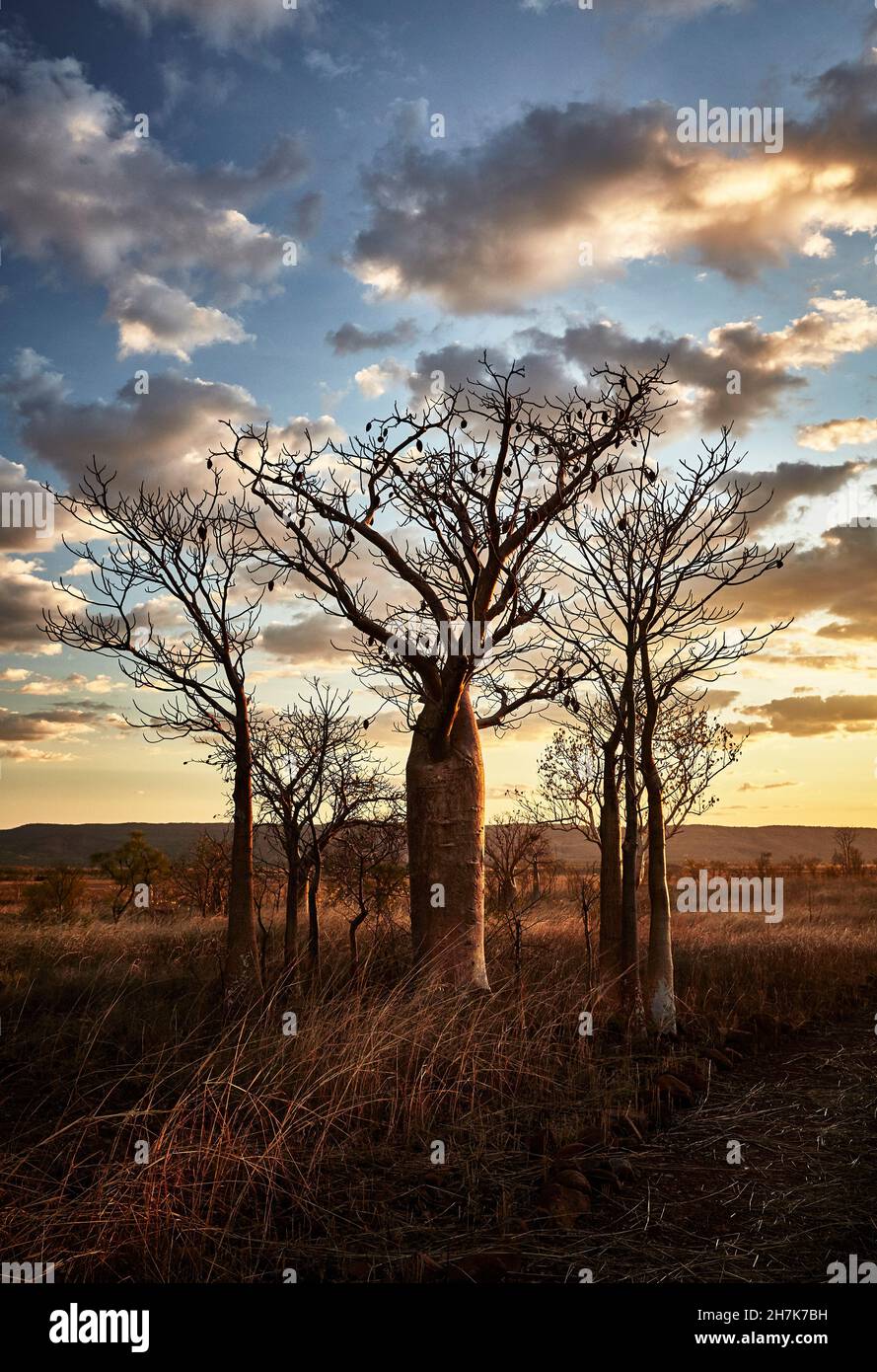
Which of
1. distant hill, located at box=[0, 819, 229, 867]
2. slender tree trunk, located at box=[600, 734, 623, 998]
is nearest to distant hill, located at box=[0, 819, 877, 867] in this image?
distant hill, located at box=[0, 819, 229, 867]

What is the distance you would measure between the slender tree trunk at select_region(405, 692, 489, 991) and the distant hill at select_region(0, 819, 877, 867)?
79394 mm

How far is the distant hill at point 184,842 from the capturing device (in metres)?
105

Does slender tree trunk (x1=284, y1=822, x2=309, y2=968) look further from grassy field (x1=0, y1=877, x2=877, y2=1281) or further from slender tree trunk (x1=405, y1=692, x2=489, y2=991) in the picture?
slender tree trunk (x1=405, y1=692, x2=489, y2=991)

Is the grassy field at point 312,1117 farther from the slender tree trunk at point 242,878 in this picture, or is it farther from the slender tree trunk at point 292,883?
the slender tree trunk at point 292,883

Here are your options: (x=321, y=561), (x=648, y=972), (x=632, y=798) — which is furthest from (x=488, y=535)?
(x=648, y=972)

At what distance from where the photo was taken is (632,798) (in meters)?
8.85

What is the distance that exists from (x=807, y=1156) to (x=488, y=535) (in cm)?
580

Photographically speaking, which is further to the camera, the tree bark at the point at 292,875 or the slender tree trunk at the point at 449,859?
the tree bark at the point at 292,875

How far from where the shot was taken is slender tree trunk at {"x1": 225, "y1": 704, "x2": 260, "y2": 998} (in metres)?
9.66

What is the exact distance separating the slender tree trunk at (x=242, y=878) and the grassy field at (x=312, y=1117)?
19.6 inches

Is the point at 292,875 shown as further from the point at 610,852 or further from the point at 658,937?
the point at 658,937

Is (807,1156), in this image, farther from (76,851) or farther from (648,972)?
(76,851)

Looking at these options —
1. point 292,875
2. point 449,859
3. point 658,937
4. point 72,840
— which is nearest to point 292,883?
point 292,875

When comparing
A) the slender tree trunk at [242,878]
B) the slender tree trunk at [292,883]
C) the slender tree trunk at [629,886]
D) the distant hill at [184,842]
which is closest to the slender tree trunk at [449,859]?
the slender tree trunk at [629,886]
